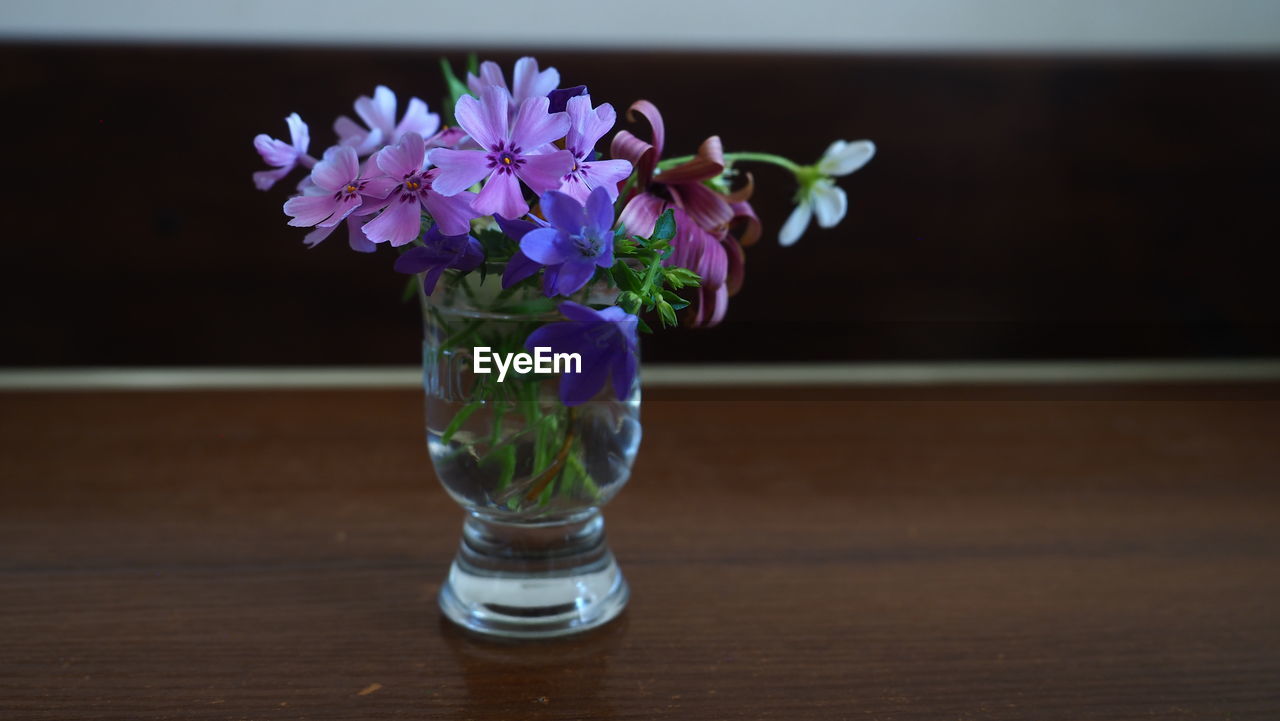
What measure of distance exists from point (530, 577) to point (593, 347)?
0.13 m

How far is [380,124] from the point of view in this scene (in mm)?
485

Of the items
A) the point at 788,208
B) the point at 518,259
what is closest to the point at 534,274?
the point at 518,259

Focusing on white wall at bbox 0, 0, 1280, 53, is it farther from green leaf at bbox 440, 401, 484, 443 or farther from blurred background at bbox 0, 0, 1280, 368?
green leaf at bbox 440, 401, 484, 443

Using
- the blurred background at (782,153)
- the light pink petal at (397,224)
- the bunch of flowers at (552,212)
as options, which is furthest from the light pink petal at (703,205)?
the blurred background at (782,153)

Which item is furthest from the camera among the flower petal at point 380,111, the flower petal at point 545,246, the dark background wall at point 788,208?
the dark background wall at point 788,208

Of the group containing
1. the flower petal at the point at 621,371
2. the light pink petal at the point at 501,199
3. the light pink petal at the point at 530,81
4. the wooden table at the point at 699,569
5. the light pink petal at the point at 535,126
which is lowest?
the wooden table at the point at 699,569

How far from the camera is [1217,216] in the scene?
3.43 feet

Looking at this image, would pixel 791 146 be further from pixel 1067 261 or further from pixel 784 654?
pixel 784 654

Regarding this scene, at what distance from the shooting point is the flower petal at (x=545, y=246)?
1.24 feet

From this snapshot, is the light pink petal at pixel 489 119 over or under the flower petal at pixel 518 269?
over

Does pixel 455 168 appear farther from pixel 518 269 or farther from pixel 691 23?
pixel 691 23

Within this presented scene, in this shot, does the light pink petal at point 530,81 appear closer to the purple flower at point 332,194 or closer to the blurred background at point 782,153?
the purple flower at point 332,194

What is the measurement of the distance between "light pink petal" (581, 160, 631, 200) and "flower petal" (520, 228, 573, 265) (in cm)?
3

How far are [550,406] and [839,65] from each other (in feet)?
2.16
